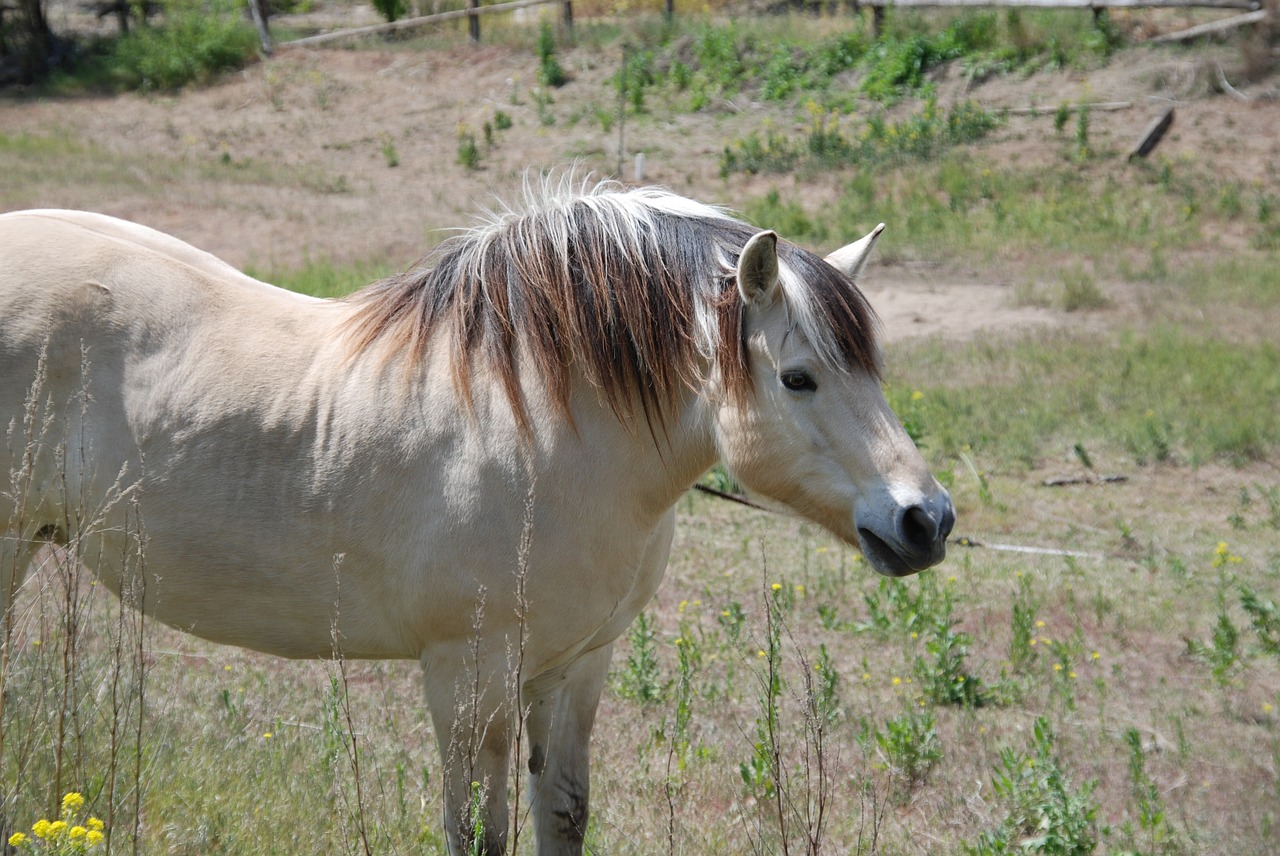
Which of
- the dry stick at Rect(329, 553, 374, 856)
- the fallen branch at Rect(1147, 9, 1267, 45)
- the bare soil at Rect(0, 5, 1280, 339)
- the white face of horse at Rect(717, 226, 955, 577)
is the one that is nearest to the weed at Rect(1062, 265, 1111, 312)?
the bare soil at Rect(0, 5, 1280, 339)

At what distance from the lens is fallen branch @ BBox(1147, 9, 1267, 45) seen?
672 inches

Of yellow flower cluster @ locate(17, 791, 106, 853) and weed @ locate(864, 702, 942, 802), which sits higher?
yellow flower cluster @ locate(17, 791, 106, 853)

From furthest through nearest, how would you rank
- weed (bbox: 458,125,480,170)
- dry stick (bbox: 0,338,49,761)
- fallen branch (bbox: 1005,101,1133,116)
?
weed (bbox: 458,125,480,170) < fallen branch (bbox: 1005,101,1133,116) < dry stick (bbox: 0,338,49,761)

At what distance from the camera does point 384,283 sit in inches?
139

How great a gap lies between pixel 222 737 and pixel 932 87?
16.7 meters

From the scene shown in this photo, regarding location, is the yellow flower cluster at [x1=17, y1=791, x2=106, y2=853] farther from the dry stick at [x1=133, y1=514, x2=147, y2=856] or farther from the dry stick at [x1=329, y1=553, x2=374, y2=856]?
the dry stick at [x1=329, y1=553, x2=374, y2=856]

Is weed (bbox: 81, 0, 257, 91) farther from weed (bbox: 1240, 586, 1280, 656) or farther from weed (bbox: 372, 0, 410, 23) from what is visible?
weed (bbox: 1240, 586, 1280, 656)

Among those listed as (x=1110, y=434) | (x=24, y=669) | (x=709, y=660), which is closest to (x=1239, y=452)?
(x=1110, y=434)

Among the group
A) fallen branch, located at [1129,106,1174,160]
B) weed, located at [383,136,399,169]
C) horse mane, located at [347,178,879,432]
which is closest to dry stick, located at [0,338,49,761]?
horse mane, located at [347,178,879,432]

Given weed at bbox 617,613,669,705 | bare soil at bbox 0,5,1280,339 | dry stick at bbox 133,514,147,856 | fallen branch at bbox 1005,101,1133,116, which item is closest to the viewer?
dry stick at bbox 133,514,147,856

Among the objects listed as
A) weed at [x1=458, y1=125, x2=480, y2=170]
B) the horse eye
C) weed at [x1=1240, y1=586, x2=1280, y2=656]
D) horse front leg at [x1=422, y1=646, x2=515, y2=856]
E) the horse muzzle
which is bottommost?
weed at [x1=458, y1=125, x2=480, y2=170]

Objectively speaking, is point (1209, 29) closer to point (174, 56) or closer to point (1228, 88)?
point (1228, 88)

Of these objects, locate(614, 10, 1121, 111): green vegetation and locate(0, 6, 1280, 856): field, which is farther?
locate(614, 10, 1121, 111): green vegetation

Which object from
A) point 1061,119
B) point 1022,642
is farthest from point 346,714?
point 1061,119
